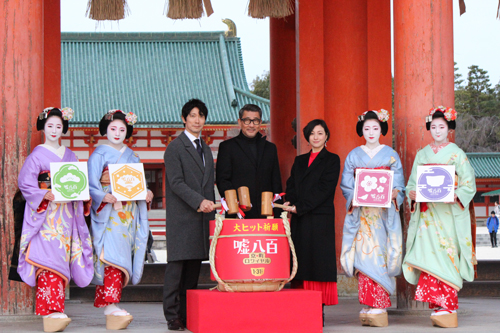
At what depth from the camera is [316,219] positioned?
4.81 m

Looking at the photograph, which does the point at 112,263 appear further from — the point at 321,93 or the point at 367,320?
the point at 321,93

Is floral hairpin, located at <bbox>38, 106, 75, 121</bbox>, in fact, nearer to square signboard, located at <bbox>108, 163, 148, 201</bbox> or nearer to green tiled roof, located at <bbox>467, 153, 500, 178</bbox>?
square signboard, located at <bbox>108, 163, 148, 201</bbox>

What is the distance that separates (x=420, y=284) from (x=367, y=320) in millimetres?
508

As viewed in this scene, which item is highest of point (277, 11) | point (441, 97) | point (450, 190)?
point (277, 11)

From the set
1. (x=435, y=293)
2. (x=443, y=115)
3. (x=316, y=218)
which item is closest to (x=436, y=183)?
(x=443, y=115)

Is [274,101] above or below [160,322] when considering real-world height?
above

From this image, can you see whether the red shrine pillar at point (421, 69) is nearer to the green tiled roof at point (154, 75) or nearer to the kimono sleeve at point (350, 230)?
the kimono sleeve at point (350, 230)

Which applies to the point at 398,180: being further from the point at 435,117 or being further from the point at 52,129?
the point at 52,129

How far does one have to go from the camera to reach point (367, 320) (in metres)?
4.72

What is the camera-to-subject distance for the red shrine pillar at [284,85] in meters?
9.03

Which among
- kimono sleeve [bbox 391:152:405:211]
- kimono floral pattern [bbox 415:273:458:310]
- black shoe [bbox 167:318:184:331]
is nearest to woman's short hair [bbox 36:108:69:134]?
black shoe [bbox 167:318:184:331]

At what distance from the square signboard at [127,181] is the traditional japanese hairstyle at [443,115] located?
2.36 m

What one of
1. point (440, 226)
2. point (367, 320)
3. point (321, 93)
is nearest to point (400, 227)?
point (440, 226)

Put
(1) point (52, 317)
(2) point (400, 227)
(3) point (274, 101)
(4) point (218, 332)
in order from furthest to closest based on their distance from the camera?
(3) point (274, 101)
(2) point (400, 227)
(1) point (52, 317)
(4) point (218, 332)
